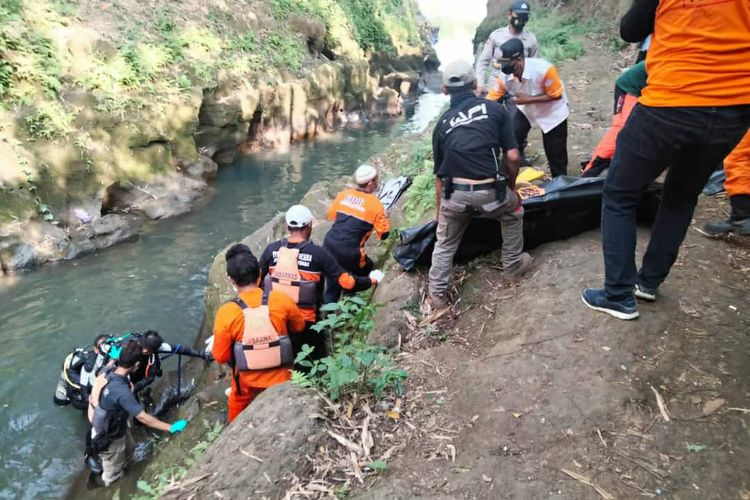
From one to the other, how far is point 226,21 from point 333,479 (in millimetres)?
20125

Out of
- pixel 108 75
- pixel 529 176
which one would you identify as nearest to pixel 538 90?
pixel 529 176

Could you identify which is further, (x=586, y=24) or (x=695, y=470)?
(x=586, y=24)

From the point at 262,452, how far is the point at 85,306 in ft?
25.8

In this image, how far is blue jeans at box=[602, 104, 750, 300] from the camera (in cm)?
262

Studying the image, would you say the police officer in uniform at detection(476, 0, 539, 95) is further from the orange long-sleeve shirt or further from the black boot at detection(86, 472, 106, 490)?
the black boot at detection(86, 472, 106, 490)

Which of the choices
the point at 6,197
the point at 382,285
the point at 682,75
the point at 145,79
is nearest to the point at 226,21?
the point at 145,79

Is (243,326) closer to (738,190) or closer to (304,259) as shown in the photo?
(304,259)

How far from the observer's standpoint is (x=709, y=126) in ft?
8.53

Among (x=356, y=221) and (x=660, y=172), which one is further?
(x=356, y=221)

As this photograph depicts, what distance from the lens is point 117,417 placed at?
5.10 m

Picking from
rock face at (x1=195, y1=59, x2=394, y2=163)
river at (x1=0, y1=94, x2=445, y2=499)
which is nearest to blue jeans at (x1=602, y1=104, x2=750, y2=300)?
river at (x1=0, y1=94, x2=445, y2=499)

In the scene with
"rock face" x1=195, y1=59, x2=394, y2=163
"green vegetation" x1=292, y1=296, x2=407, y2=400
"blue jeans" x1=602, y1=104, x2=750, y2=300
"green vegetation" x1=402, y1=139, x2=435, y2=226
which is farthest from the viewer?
"rock face" x1=195, y1=59, x2=394, y2=163

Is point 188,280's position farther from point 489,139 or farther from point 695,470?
point 695,470

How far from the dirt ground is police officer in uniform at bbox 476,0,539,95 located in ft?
10.7
